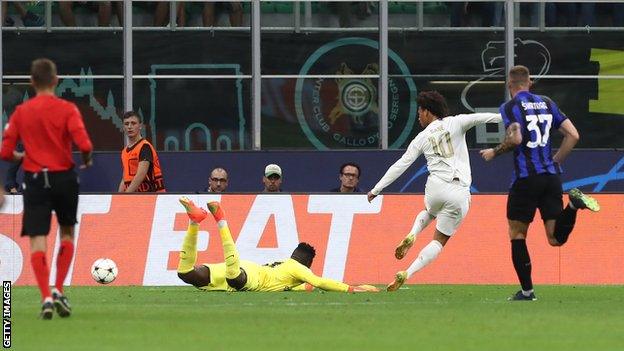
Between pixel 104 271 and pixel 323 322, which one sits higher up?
pixel 323 322

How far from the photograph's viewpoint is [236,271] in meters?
16.0

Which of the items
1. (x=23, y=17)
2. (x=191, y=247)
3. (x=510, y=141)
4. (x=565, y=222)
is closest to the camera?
(x=510, y=141)

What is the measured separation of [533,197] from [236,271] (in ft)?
10.1

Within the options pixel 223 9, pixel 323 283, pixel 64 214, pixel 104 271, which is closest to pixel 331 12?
pixel 223 9

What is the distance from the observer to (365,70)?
25.1 meters

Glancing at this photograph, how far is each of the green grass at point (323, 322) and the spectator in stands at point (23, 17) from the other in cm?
872

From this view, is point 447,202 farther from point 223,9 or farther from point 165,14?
point 165,14

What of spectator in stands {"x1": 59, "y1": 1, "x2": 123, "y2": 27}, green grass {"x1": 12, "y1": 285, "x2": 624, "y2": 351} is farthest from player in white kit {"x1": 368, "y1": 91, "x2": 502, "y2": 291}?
spectator in stands {"x1": 59, "y1": 1, "x2": 123, "y2": 27}

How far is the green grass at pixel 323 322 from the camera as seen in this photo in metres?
10.6

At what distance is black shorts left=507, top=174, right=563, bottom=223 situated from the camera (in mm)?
14453

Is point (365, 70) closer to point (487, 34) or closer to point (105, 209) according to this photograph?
point (487, 34)

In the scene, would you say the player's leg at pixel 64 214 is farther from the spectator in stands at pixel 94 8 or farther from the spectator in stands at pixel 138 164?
the spectator in stands at pixel 94 8

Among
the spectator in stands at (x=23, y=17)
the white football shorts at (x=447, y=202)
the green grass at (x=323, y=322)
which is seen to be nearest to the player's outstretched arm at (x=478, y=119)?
the white football shorts at (x=447, y=202)

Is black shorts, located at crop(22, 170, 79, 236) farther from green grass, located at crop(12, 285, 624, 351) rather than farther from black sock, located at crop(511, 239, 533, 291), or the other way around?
black sock, located at crop(511, 239, 533, 291)
